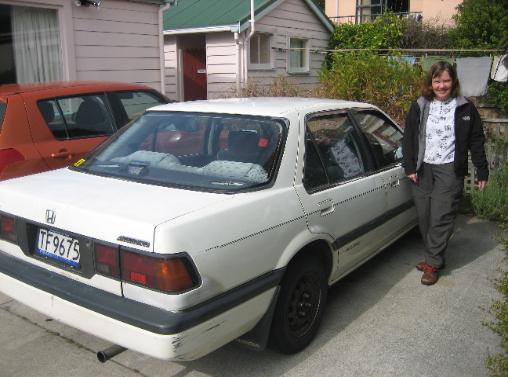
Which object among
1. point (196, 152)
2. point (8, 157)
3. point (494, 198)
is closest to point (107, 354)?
point (196, 152)

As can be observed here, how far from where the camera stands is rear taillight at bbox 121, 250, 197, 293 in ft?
7.85

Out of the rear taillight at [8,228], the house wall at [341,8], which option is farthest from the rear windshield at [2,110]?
the house wall at [341,8]

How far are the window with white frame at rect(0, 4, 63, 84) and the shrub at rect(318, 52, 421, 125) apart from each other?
14.1ft

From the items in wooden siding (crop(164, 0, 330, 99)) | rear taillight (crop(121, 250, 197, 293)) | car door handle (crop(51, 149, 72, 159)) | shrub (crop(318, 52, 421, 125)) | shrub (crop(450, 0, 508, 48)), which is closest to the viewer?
rear taillight (crop(121, 250, 197, 293))

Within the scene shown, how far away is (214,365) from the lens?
3.18 metres

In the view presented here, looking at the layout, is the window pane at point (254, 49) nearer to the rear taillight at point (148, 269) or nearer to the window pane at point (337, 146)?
the window pane at point (337, 146)

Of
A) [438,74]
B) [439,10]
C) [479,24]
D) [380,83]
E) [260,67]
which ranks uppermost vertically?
[439,10]

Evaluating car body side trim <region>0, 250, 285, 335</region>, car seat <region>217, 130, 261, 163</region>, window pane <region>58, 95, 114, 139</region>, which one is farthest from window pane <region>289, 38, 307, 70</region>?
car body side trim <region>0, 250, 285, 335</region>

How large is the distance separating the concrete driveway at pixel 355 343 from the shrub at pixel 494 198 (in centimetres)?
177

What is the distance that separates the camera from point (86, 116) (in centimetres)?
539

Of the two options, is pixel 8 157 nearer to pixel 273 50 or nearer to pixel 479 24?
pixel 479 24

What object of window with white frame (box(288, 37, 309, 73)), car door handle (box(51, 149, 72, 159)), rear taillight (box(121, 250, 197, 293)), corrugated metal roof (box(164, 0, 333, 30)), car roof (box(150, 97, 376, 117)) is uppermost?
corrugated metal roof (box(164, 0, 333, 30))

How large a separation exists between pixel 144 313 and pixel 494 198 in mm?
4883

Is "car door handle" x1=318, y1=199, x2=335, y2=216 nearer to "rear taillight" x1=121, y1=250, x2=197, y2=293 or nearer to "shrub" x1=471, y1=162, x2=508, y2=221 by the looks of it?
"rear taillight" x1=121, y1=250, x2=197, y2=293
